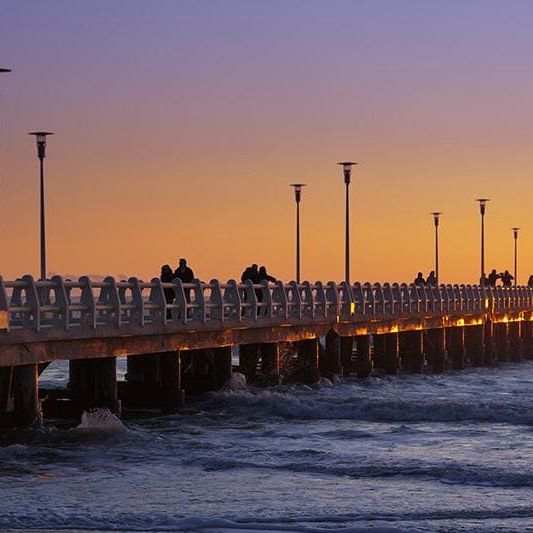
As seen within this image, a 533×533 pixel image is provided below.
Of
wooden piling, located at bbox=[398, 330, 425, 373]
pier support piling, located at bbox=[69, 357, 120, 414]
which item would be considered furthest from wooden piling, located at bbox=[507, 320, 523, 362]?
pier support piling, located at bbox=[69, 357, 120, 414]

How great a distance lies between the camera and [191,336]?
35.5 metres

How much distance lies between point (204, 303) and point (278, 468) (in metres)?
11.5

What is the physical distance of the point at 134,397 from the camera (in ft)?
116

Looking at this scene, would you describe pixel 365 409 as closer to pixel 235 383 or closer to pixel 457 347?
pixel 235 383

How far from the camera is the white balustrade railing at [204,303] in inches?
1162

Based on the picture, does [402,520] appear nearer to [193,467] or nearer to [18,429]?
[193,467]

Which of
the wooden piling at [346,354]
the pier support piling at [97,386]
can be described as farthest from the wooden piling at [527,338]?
the pier support piling at [97,386]

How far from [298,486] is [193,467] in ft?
9.34

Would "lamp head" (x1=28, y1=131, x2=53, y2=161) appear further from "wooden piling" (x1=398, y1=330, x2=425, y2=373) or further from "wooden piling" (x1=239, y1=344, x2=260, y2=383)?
"wooden piling" (x1=398, y1=330, x2=425, y2=373)

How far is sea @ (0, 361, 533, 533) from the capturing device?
19.6m

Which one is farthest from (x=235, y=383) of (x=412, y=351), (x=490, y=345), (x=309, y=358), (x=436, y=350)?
(x=490, y=345)

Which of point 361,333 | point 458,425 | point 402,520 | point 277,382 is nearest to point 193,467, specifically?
point 402,520

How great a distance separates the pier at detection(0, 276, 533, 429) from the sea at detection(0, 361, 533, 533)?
0.86m

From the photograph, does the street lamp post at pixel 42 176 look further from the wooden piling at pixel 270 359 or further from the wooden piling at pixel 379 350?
the wooden piling at pixel 379 350
